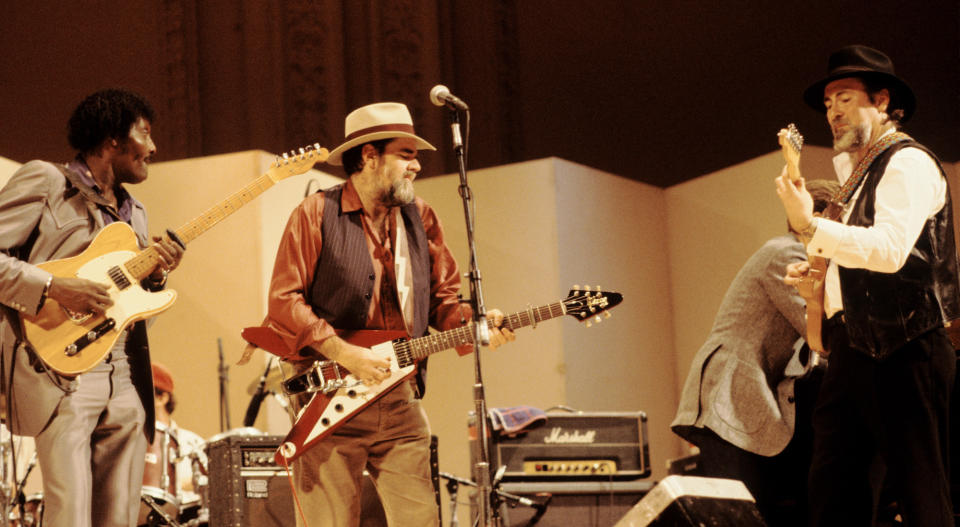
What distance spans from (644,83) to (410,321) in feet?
16.1

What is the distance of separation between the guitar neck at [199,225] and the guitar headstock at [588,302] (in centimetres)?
116

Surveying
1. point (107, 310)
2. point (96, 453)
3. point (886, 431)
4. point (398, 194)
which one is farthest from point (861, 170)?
point (96, 453)

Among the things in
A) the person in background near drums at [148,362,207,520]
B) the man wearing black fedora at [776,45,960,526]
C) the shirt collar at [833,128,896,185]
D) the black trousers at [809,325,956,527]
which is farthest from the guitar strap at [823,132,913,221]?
the person in background near drums at [148,362,207,520]

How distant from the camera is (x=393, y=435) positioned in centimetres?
344

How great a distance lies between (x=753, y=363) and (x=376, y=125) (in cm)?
176

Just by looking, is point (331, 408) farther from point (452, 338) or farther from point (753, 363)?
point (753, 363)

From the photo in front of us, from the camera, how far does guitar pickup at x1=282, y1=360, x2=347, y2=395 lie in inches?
132

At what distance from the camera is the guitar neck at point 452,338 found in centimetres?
343

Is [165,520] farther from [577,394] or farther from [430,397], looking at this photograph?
[577,394]

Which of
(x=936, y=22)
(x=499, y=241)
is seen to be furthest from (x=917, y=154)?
(x=936, y=22)

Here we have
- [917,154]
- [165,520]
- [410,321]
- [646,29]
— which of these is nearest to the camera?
[917,154]

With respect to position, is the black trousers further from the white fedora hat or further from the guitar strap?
the white fedora hat

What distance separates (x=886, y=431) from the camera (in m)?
3.12

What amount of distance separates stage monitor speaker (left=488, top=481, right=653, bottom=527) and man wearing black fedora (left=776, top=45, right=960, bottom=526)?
1.51 m
